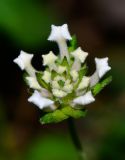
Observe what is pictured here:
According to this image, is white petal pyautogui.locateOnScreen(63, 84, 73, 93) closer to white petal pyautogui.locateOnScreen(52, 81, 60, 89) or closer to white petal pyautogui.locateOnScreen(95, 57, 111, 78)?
white petal pyautogui.locateOnScreen(52, 81, 60, 89)

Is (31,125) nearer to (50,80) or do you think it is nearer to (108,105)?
(108,105)

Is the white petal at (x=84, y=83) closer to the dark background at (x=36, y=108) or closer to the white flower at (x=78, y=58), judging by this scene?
the white flower at (x=78, y=58)

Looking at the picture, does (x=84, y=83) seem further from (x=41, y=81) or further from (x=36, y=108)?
(x=36, y=108)

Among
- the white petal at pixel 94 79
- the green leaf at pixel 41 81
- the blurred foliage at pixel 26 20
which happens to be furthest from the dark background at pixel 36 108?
the green leaf at pixel 41 81

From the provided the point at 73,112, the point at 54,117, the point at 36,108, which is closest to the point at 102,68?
the point at 73,112
